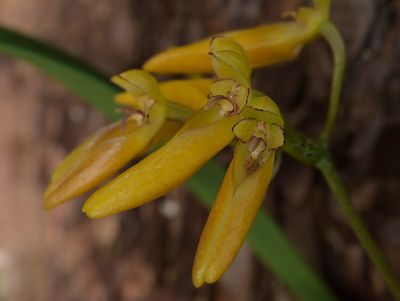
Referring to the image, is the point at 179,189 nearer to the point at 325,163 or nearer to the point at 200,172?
the point at 200,172

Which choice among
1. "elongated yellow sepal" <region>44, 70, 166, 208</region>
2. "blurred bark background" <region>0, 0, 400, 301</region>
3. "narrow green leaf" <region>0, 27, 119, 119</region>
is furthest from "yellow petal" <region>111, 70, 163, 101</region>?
"blurred bark background" <region>0, 0, 400, 301</region>

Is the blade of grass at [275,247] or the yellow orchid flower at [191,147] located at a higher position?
the yellow orchid flower at [191,147]

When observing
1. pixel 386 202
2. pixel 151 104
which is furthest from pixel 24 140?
pixel 151 104

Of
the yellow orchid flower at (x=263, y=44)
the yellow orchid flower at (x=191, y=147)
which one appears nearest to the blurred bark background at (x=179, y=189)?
the yellow orchid flower at (x=263, y=44)

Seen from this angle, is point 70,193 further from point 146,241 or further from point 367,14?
point 146,241

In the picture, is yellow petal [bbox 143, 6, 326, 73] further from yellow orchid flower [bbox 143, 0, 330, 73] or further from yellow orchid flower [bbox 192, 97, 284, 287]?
yellow orchid flower [bbox 192, 97, 284, 287]

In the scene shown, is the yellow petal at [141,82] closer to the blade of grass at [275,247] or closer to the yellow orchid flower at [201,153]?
the yellow orchid flower at [201,153]
